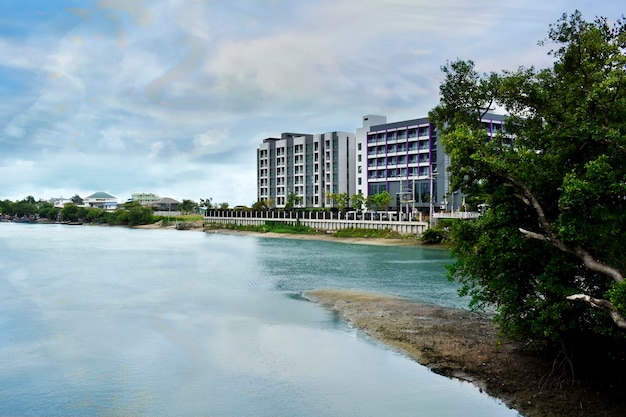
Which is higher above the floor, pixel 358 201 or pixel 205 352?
pixel 358 201

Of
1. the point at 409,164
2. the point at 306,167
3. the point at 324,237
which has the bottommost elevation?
the point at 324,237

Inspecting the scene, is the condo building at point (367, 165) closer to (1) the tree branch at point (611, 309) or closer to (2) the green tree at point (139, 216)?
(2) the green tree at point (139, 216)

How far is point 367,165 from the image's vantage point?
11500cm

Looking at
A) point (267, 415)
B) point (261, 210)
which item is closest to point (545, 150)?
point (267, 415)

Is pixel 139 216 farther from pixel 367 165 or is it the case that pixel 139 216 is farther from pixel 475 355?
pixel 475 355

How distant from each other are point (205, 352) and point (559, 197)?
→ 15924 mm

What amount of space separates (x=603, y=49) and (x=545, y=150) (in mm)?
3905

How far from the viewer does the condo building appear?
3967 inches

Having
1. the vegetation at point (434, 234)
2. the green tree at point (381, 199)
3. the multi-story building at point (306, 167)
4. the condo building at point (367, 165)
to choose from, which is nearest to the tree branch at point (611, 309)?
the vegetation at point (434, 234)

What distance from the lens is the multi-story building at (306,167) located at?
420 feet

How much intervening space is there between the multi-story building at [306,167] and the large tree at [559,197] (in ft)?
339

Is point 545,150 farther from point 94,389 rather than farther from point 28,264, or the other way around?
point 28,264

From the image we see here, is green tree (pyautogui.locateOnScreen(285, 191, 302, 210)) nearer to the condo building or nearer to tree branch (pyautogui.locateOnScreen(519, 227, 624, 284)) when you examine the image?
the condo building

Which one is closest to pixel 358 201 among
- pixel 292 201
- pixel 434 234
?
pixel 292 201
